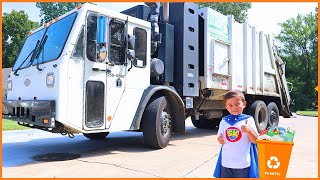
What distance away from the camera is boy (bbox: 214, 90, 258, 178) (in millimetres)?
2979

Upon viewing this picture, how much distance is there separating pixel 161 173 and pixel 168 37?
3.55 metres

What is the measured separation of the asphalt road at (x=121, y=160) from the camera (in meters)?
4.76

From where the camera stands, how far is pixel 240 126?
298 cm

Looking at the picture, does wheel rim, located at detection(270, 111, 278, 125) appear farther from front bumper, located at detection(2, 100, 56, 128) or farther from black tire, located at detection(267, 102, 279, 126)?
front bumper, located at detection(2, 100, 56, 128)

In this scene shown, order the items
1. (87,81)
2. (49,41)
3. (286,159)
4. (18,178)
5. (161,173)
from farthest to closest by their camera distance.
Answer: (49,41) → (87,81) → (161,173) → (18,178) → (286,159)

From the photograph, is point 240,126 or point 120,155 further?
point 120,155

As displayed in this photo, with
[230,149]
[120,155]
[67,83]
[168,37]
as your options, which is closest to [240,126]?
[230,149]

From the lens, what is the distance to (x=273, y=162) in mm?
2645

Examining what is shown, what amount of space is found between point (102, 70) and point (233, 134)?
331cm

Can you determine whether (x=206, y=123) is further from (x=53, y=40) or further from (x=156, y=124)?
(x=53, y=40)

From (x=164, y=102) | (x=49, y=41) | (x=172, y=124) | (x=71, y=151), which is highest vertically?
(x=49, y=41)

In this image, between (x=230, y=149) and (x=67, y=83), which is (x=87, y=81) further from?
(x=230, y=149)

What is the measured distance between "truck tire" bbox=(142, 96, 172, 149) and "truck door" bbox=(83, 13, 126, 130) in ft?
2.43

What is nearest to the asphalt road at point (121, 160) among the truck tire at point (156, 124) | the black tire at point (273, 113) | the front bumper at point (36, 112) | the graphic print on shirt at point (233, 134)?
the truck tire at point (156, 124)
